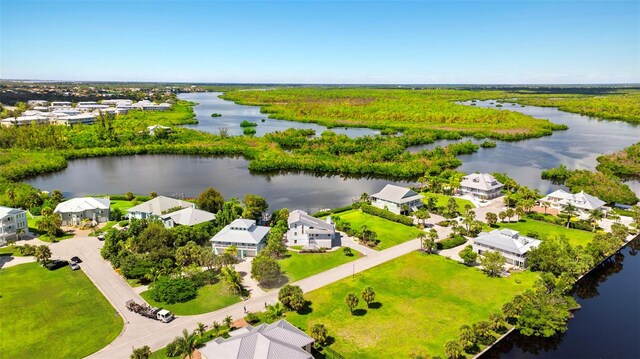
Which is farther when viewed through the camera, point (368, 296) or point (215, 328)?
point (368, 296)

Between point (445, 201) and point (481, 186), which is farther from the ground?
point (481, 186)

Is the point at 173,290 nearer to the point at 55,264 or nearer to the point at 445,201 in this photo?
the point at 55,264

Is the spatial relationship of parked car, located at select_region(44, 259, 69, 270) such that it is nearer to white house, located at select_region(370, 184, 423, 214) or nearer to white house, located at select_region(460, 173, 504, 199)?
white house, located at select_region(370, 184, 423, 214)

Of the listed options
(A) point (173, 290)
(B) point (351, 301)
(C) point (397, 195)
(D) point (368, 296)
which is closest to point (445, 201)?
(C) point (397, 195)

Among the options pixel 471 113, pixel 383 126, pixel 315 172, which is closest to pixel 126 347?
pixel 315 172

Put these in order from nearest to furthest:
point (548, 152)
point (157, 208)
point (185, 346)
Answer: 1. point (185, 346)
2. point (157, 208)
3. point (548, 152)

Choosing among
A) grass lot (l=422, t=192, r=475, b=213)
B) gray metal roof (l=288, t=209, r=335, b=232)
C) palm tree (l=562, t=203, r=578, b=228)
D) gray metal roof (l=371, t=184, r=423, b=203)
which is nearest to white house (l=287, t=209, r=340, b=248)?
gray metal roof (l=288, t=209, r=335, b=232)

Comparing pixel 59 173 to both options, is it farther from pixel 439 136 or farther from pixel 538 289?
pixel 439 136
